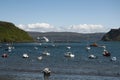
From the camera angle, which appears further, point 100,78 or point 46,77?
point 100,78

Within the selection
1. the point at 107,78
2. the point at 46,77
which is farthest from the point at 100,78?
the point at 46,77

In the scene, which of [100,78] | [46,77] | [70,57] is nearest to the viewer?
[46,77]

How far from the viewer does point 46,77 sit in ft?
152

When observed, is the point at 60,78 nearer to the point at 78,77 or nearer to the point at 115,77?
the point at 78,77

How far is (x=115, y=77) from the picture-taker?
5091 centimetres

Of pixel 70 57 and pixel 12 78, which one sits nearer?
pixel 12 78

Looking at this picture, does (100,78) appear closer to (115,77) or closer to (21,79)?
(115,77)

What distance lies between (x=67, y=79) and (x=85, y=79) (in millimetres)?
2287

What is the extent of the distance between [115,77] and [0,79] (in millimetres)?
15206

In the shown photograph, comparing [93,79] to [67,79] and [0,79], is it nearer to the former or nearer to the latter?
[67,79]

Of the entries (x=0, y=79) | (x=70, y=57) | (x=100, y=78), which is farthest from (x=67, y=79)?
(x=70, y=57)

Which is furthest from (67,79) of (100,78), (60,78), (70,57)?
(70,57)

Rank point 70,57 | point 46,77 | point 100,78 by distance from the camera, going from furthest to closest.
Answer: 1. point 70,57
2. point 100,78
3. point 46,77

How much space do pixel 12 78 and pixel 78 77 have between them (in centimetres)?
867
